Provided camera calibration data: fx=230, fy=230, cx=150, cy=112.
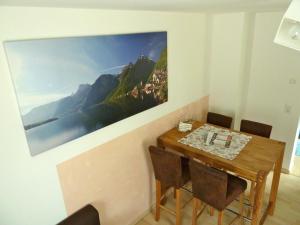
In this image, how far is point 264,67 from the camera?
324cm

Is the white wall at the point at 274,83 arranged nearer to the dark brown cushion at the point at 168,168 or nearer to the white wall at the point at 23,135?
the white wall at the point at 23,135

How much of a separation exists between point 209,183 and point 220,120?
1322 mm

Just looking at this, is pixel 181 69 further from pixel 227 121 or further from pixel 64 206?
pixel 64 206

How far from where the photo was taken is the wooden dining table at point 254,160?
6.84 ft

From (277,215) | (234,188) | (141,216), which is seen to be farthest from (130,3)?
(277,215)

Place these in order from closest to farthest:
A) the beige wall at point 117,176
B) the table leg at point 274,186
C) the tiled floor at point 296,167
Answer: the beige wall at point 117,176 < the table leg at point 274,186 < the tiled floor at point 296,167

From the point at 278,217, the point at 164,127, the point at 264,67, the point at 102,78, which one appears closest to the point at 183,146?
the point at 164,127

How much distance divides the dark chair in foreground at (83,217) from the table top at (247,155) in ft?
3.62

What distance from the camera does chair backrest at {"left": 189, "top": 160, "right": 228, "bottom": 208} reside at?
1978 millimetres

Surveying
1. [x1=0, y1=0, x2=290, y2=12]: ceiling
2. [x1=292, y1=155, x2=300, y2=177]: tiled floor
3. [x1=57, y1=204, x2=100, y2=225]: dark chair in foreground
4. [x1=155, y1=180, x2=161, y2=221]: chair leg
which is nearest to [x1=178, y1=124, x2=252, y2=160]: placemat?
[x1=155, y1=180, x2=161, y2=221]: chair leg

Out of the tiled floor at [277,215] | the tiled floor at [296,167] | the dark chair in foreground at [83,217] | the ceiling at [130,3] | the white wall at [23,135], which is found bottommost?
the tiled floor at [277,215]

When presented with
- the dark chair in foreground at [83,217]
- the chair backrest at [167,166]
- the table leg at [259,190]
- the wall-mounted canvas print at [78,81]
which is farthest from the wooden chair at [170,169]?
the dark chair in foreground at [83,217]

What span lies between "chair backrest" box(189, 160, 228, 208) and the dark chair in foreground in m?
0.95

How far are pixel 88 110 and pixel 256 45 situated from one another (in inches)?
101
